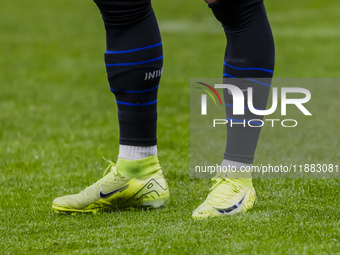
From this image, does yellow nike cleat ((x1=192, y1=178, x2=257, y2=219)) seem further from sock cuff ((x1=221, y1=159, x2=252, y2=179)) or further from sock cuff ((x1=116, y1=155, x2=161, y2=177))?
sock cuff ((x1=116, y1=155, x2=161, y2=177))

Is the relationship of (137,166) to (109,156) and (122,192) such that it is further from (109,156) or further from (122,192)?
(109,156)

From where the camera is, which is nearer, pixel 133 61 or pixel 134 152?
pixel 133 61

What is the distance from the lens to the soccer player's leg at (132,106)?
245 centimetres

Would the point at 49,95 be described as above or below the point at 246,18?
below

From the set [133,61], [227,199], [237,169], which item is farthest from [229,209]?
[133,61]

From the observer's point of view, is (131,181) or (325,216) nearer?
(325,216)

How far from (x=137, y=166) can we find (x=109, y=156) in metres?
1.52

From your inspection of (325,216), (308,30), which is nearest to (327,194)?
(325,216)

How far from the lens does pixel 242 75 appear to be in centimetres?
243

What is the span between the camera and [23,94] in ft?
22.2

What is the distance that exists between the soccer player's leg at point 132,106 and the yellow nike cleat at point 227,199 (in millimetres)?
284

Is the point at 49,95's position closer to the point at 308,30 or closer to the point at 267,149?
the point at 267,149

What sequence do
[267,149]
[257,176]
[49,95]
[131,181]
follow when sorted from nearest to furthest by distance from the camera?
[131,181] → [257,176] → [267,149] → [49,95]

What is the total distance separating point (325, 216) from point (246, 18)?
0.80m
